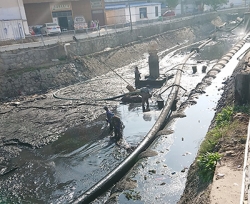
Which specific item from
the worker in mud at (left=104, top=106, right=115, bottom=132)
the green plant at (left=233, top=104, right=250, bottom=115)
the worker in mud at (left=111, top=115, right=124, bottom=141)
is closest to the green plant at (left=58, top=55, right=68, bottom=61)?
the worker in mud at (left=104, top=106, right=115, bottom=132)

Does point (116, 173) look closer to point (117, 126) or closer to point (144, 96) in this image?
point (117, 126)

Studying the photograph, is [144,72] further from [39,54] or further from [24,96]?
[24,96]

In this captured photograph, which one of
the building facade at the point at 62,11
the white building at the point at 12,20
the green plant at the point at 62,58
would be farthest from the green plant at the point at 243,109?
the building facade at the point at 62,11

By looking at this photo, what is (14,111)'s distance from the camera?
20344 millimetres

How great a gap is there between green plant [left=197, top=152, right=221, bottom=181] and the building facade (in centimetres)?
3598

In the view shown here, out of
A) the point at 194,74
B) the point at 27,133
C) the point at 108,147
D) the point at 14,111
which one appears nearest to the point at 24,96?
the point at 14,111

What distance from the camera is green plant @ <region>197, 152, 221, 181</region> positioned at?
823cm

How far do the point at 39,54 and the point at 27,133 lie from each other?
42.8 feet

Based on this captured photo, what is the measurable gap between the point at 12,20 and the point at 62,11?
10942 millimetres

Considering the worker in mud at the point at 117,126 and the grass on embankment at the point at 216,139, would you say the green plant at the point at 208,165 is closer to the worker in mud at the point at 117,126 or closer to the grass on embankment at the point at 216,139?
the grass on embankment at the point at 216,139

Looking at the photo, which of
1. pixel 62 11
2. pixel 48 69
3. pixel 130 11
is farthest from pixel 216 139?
pixel 130 11

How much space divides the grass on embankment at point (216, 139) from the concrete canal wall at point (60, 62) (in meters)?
17.8

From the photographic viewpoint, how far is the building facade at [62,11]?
3859 centimetres

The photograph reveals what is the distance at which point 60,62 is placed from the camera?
27453mm
